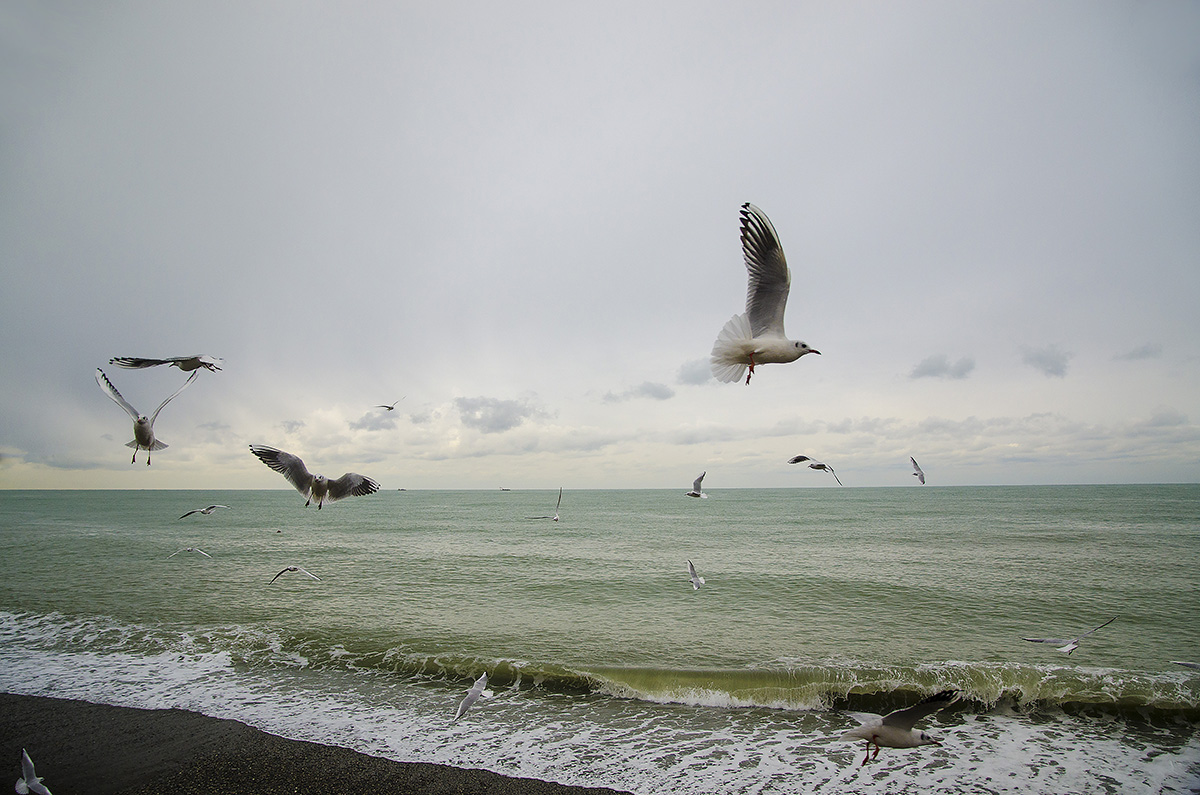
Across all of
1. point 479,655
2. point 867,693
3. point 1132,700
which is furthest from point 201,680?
point 1132,700

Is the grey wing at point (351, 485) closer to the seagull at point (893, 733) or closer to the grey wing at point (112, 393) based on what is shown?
the grey wing at point (112, 393)

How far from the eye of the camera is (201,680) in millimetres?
9555

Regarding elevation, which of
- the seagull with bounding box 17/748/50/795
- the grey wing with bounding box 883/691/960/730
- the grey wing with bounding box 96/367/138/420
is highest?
the grey wing with bounding box 96/367/138/420

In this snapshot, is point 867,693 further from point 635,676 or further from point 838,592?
point 838,592

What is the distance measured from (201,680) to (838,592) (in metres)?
15.7

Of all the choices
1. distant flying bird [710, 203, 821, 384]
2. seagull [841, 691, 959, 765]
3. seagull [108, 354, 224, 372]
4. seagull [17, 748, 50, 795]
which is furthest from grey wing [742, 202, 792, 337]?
seagull [17, 748, 50, 795]

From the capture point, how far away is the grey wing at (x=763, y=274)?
15.6ft

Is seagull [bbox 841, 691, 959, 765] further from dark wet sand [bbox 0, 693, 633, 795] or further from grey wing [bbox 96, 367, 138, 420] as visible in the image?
grey wing [bbox 96, 367, 138, 420]

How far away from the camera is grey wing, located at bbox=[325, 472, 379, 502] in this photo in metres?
7.16

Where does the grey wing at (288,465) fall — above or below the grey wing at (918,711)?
above

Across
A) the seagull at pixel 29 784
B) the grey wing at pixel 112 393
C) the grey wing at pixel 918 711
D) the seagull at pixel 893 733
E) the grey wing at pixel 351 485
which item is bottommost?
the seagull at pixel 29 784

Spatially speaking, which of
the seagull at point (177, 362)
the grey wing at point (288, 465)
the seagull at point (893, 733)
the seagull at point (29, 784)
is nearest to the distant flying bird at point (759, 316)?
the seagull at point (893, 733)

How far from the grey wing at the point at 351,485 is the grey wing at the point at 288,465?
30cm

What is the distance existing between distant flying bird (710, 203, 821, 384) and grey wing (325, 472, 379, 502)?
477cm
